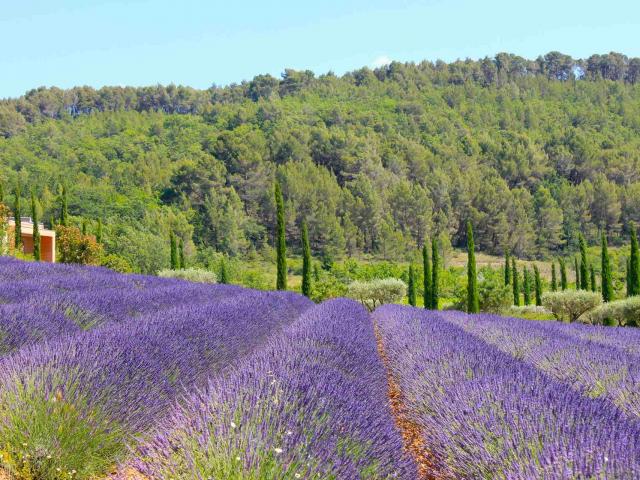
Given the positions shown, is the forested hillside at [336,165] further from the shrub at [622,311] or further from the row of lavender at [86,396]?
the row of lavender at [86,396]

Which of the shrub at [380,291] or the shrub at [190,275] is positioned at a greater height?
the shrub at [190,275]

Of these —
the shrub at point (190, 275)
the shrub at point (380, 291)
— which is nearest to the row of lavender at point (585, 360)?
the shrub at point (190, 275)

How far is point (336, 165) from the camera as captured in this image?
3132 inches

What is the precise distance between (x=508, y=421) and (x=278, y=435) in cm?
122

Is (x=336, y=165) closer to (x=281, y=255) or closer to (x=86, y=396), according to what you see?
(x=281, y=255)

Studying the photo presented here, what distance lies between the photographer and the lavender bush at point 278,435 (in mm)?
2461

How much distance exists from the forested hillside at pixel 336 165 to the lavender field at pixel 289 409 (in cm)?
3608

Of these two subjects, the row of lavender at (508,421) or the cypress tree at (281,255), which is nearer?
the row of lavender at (508,421)

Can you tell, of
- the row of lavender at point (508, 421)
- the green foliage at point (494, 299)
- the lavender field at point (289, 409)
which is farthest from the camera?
the green foliage at point (494, 299)

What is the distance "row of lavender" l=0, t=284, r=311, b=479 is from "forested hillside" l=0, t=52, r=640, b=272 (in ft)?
120

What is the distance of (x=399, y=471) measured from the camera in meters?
2.77

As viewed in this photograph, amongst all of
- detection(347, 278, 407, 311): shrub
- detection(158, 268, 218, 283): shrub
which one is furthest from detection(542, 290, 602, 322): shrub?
detection(158, 268, 218, 283): shrub

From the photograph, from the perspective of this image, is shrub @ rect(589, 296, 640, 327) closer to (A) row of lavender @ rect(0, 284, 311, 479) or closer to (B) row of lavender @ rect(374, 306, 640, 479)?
(B) row of lavender @ rect(374, 306, 640, 479)

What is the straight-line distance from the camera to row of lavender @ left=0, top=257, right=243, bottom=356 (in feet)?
17.6
